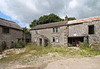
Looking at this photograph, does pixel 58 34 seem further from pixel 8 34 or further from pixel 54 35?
pixel 8 34

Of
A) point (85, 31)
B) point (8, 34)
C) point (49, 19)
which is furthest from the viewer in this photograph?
point (49, 19)

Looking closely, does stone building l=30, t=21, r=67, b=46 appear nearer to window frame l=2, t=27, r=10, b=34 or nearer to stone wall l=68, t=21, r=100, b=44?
stone wall l=68, t=21, r=100, b=44

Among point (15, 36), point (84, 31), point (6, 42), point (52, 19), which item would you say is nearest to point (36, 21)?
point (52, 19)

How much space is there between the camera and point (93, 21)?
43.5 feet

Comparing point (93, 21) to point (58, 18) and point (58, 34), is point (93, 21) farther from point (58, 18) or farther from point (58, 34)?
point (58, 18)

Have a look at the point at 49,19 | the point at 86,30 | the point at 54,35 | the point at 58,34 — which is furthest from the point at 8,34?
the point at 49,19

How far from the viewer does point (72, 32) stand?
15.5 m

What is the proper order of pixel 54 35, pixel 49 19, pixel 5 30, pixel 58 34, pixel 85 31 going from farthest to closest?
pixel 49 19 → pixel 54 35 → pixel 58 34 → pixel 85 31 → pixel 5 30

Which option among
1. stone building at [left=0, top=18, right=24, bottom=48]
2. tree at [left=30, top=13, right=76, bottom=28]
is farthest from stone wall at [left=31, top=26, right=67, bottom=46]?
tree at [left=30, top=13, right=76, bottom=28]

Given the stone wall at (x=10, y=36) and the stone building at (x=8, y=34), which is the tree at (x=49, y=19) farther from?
the stone building at (x=8, y=34)

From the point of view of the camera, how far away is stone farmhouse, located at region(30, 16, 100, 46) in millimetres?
13227

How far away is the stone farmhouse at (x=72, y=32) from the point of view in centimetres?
1323

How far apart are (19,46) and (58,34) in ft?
34.9

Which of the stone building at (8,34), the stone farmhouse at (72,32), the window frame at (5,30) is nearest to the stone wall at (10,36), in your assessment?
the stone building at (8,34)
